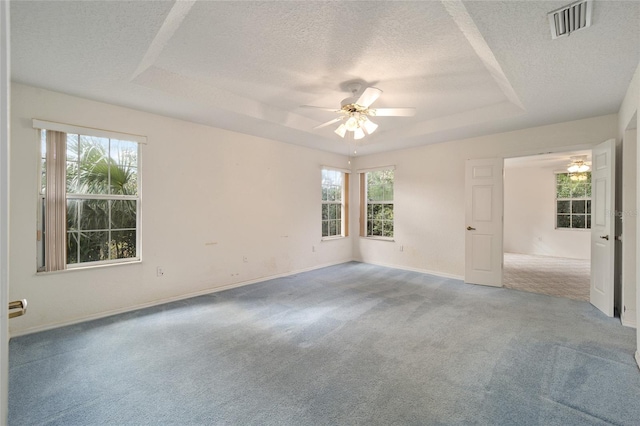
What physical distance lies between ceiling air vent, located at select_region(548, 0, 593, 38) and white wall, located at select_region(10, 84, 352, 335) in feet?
12.9

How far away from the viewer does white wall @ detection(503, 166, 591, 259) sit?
300 inches

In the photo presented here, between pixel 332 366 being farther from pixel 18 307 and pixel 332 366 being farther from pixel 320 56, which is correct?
pixel 320 56

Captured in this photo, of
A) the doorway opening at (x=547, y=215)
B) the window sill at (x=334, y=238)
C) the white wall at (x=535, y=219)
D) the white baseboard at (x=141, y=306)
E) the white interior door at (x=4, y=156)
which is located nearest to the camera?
the white interior door at (x=4, y=156)

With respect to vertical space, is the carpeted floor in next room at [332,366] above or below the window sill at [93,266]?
below

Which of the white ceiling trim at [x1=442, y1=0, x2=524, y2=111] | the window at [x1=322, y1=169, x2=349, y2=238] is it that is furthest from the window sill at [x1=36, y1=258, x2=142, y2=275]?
the white ceiling trim at [x1=442, y1=0, x2=524, y2=111]

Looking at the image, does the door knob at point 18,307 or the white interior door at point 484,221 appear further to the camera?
the white interior door at point 484,221

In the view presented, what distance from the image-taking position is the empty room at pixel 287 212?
1904mm

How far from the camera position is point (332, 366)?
230cm

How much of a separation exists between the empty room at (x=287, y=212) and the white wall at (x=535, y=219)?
4575 mm

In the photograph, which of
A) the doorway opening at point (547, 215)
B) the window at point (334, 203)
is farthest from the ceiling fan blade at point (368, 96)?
the doorway opening at point (547, 215)

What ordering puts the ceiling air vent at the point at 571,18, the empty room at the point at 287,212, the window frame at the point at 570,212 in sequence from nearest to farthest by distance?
the ceiling air vent at the point at 571,18 < the empty room at the point at 287,212 < the window frame at the point at 570,212

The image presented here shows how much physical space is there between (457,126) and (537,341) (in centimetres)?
297

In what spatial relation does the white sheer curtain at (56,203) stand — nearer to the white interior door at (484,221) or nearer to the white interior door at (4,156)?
the white interior door at (4,156)

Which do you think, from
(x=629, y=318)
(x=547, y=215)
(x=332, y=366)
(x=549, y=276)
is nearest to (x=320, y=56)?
(x=332, y=366)
